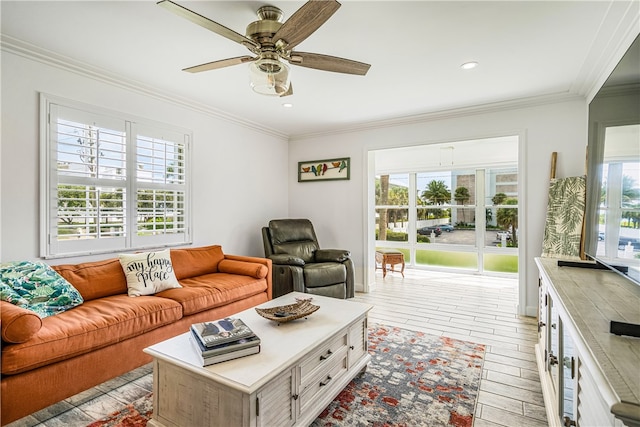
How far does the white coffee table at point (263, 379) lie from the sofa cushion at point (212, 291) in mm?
867

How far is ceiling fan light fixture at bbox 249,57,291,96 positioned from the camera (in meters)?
1.89

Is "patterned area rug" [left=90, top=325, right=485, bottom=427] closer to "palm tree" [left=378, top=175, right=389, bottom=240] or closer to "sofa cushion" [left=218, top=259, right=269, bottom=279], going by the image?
"sofa cushion" [left=218, top=259, right=269, bottom=279]

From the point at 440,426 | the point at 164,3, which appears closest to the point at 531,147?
the point at 440,426

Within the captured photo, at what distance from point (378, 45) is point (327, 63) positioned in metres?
0.61

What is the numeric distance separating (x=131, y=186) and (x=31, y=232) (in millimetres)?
868

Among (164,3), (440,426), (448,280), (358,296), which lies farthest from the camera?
(448,280)

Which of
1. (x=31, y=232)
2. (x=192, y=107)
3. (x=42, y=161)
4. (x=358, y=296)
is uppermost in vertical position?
(x=192, y=107)

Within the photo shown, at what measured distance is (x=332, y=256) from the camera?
165 inches

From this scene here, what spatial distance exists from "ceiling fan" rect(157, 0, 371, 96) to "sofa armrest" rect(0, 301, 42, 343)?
177 centimetres

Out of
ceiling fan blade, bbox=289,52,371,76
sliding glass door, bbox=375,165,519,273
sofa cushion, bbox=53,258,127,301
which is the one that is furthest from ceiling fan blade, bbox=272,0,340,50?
sliding glass door, bbox=375,165,519,273

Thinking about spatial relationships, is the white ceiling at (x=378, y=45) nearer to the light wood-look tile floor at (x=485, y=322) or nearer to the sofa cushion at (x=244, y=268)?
the sofa cushion at (x=244, y=268)

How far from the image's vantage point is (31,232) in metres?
2.45

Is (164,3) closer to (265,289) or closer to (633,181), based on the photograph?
(633,181)

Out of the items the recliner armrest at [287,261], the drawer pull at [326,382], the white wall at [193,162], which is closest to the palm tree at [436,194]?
the white wall at [193,162]
